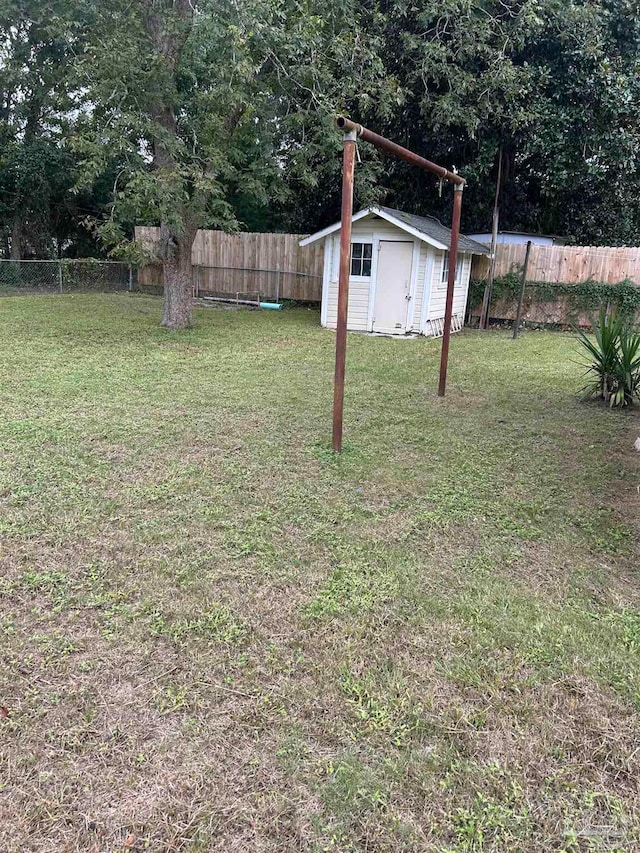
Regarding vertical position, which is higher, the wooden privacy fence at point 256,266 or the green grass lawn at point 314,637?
the wooden privacy fence at point 256,266

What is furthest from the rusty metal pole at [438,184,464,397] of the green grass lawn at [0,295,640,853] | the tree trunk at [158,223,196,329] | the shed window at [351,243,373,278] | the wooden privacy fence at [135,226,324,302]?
the wooden privacy fence at [135,226,324,302]

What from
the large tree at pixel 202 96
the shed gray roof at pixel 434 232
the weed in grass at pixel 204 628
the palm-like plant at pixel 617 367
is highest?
the large tree at pixel 202 96

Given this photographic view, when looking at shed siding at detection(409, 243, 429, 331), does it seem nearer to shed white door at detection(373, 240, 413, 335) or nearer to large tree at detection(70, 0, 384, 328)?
shed white door at detection(373, 240, 413, 335)

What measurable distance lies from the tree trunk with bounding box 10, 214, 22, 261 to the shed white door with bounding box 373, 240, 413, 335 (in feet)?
38.9

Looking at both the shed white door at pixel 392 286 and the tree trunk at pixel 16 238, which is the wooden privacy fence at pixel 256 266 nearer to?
the shed white door at pixel 392 286

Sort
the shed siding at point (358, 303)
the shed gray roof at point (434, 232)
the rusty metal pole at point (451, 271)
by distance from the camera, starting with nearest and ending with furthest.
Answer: the rusty metal pole at point (451, 271) < the shed gray roof at point (434, 232) < the shed siding at point (358, 303)

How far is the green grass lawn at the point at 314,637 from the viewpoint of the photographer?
159cm

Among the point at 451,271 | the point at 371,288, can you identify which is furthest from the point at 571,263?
the point at 451,271

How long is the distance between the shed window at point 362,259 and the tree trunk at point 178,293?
10.1 ft

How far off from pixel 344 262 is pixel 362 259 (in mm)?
7174

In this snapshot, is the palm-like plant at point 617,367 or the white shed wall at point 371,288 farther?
the white shed wall at point 371,288

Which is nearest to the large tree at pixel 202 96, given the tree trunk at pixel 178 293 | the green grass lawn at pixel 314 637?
the tree trunk at pixel 178 293

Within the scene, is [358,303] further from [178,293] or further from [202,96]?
[202,96]

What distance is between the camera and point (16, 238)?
17.3 metres
